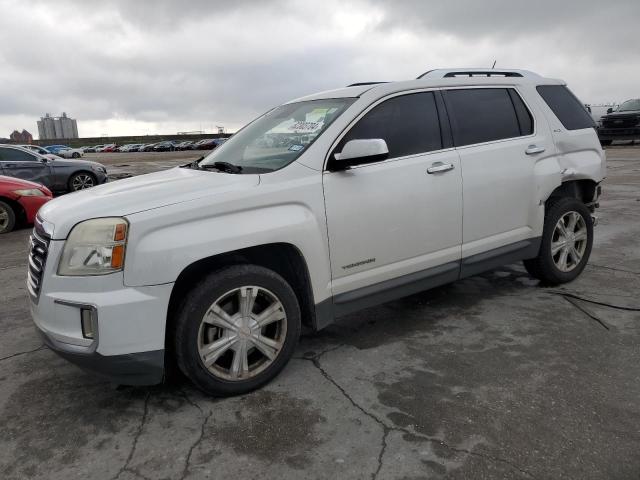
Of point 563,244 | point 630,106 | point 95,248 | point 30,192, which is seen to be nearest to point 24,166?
point 30,192

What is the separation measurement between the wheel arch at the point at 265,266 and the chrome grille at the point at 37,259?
717 millimetres

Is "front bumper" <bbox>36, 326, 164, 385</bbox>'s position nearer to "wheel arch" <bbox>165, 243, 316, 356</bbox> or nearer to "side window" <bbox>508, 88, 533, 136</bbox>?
"wheel arch" <bbox>165, 243, 316, 356</bbox>

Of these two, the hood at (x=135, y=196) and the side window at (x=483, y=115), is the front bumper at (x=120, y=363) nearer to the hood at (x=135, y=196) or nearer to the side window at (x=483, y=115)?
the hood at (x=135, y=196)

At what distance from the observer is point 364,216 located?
131 inches

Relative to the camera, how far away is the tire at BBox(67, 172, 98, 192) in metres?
12.3

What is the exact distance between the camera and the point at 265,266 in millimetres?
3256

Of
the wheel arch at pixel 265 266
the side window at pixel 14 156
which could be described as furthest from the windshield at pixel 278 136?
the side window at pixel 14 156

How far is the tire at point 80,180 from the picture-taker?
1234 cm

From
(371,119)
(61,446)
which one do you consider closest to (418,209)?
(371,119)

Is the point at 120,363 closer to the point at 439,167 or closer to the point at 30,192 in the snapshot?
the point at 439,167

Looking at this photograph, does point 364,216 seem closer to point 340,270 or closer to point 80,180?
point 340,270

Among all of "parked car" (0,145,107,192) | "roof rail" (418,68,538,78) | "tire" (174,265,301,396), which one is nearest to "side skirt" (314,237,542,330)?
"tire" (174,265,301,396)

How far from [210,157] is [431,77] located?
1.88 meters

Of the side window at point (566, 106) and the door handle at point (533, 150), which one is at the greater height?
the side window at point (566, 106)
